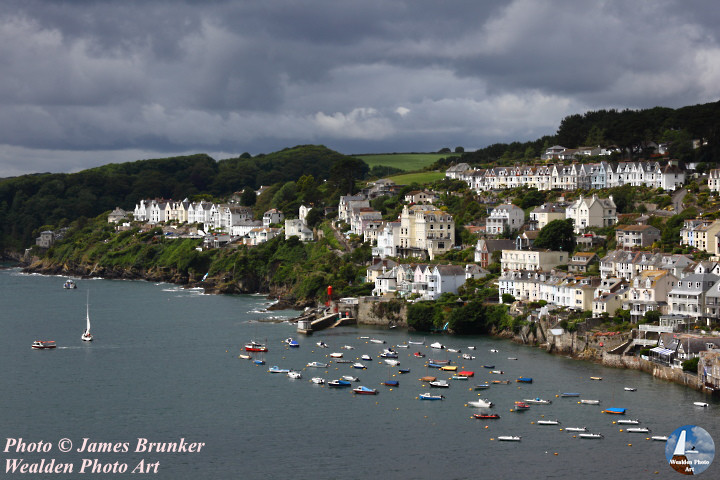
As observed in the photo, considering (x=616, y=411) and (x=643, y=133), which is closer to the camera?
(x=616, y=411)

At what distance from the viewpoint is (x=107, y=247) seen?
400ft

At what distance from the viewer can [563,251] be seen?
70.1 m

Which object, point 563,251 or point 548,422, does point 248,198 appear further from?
point 548,422

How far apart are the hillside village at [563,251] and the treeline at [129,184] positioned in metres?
48.4

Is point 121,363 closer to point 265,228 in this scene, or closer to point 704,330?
point 704,330

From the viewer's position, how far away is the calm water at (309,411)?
34844 millimetres

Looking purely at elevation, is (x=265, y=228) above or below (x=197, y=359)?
above

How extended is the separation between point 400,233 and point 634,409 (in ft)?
145

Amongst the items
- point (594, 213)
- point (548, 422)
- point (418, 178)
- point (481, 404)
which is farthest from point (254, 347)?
point (418, 178)

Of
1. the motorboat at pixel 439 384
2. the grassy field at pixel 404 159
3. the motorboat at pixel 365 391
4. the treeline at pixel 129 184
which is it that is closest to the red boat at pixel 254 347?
the motorboat at pixel 365 391

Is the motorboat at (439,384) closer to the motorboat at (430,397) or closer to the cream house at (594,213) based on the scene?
the motorboat at (430,397)

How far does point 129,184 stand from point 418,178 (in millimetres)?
67914

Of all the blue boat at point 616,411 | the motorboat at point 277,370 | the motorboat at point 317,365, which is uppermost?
the motorboat at point 317,365

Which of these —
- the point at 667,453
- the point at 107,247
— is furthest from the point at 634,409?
the point at 107,247
